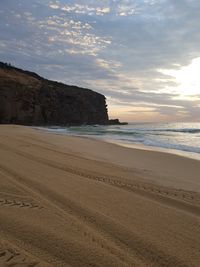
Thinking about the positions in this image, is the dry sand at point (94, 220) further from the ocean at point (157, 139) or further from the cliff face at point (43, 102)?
the cliff face at point (43, 102)

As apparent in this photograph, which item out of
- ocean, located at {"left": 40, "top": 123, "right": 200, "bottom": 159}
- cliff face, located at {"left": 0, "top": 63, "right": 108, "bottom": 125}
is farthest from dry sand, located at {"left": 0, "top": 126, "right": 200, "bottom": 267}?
cliff face, located at {"left": 0, "top": 63, "right": 108, "bottom": 125}

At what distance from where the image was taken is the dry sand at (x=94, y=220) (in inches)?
110

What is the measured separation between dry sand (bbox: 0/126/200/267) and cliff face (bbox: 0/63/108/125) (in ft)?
176

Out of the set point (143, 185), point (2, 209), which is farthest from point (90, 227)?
point (143, 185)

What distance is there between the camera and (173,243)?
3.19 metres

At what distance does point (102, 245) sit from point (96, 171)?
4046mm

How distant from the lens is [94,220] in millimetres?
3688

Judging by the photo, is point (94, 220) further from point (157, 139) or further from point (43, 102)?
point (43, 102)

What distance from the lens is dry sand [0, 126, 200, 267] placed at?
9.16 feet

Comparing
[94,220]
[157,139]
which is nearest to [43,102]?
[157,139]

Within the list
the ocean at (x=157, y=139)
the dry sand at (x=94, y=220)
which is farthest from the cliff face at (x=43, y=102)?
the dry sand at (x=94, y=220)

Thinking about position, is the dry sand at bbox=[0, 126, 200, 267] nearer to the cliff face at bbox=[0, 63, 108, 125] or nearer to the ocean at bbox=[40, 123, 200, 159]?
the ocean at bbox=[40, 123, 200, 159]

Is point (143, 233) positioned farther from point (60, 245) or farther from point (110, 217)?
point (60, 245)

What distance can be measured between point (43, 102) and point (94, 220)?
64320 mm
